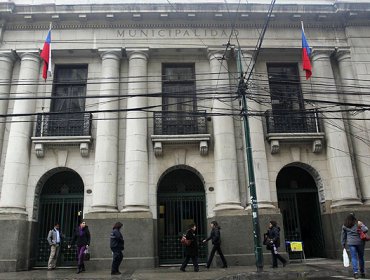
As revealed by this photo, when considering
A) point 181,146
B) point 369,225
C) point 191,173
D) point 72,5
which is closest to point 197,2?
point 72,5

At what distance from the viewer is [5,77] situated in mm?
18531

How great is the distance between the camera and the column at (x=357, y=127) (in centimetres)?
1769

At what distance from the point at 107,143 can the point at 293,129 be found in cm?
950

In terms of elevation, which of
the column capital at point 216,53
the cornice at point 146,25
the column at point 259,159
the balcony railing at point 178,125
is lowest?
the column at point 259,159

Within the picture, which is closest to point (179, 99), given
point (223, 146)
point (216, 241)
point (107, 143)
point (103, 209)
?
point (223, 146)

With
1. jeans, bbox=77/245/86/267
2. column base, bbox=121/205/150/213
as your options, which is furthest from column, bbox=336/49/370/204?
jeans, bbox=77/245/86/267

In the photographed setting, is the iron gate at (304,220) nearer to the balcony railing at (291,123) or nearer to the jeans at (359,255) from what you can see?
the balcony railing at (291,123)

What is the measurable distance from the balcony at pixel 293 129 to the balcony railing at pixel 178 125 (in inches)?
131

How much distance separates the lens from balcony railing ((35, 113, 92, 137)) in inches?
704

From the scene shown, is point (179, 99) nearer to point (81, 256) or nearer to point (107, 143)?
point (107, 143)

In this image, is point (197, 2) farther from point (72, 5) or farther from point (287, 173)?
point (287, 173)

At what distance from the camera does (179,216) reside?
58.3ft

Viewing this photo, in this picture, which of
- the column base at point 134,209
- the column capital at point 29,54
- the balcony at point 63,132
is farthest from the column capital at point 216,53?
the column capital at point 29,54

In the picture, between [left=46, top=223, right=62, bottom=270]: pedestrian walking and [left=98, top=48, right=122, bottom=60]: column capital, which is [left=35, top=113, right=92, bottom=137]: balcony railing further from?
[left=46, top=223, right=62, bottom=270]: pedestrian walking
